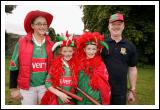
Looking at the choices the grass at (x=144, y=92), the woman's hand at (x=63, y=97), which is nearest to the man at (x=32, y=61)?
the woman's hand at (x=63, y=97)

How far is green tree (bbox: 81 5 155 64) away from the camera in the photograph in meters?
15.9

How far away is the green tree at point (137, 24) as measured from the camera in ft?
52.3

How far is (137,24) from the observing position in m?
16.8

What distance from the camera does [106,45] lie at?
175 inches

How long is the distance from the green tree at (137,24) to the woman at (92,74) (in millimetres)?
11367

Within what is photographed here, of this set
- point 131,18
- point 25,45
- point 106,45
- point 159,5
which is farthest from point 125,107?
point 131,18

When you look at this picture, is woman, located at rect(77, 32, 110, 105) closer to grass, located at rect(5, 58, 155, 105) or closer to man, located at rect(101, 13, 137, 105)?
man, located at rect(101, 13, 137, 105)

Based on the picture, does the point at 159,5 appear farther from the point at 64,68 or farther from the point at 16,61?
the point at 16,61

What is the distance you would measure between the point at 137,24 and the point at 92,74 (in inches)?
502

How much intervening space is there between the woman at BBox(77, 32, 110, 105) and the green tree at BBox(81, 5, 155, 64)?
37.3 feet

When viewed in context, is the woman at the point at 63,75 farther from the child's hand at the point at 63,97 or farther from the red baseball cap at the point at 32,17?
the red baseball cap at the point at 32,17

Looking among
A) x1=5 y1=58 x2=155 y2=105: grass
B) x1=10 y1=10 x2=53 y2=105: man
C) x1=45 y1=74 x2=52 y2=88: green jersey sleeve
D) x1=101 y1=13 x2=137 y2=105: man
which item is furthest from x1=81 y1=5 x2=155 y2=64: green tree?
x1=45 y1=74 x2=52 y2=88: green jersey sleeve

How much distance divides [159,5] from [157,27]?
0.43 metres

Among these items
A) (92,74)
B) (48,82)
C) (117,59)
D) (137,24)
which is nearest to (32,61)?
(48,82)
